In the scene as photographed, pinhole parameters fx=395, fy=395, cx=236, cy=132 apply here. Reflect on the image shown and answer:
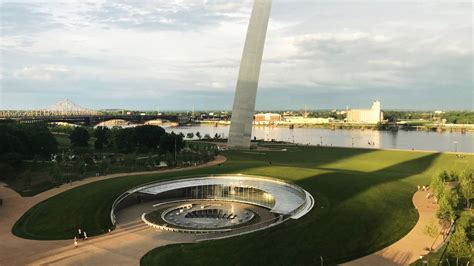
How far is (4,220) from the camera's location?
2894 centimetres

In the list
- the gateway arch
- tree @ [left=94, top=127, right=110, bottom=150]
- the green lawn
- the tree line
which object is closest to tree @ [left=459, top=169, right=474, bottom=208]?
the green lawn

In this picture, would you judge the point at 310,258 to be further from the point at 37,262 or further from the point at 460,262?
the point at 37,262

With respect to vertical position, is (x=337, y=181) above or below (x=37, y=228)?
above

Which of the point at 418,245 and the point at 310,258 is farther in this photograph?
the point at 418,245

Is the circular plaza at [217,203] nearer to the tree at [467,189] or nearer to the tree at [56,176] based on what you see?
the tree at [56,176]

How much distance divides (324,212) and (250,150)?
38.0 meters

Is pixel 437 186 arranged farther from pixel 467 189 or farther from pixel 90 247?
pixel 90 247

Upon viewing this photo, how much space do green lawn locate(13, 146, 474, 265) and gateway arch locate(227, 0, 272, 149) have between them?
1936 cm

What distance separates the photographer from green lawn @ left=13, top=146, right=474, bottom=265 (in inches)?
838

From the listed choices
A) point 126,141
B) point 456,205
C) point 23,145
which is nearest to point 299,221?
point 456,205

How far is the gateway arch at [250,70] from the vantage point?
58.4m

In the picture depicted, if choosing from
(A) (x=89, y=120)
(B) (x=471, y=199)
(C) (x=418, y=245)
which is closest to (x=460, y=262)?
(C) (x=418, y=245)

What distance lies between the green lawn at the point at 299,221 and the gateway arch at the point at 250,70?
1936 cm

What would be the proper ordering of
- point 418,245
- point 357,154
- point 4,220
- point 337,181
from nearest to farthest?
point 418,245 → point 4,220 → point 337,181 → point 357,154
